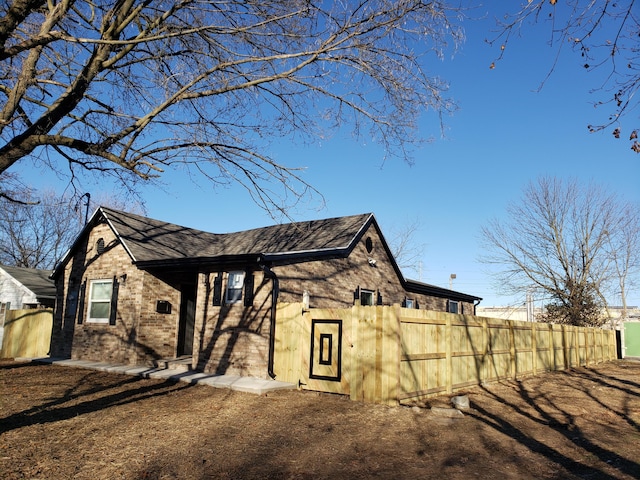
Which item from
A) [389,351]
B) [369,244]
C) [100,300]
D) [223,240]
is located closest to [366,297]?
[369,244]

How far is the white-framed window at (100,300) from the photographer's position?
15938 millimetres

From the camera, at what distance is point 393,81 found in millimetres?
7227

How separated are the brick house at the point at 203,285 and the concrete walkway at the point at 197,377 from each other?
471mm

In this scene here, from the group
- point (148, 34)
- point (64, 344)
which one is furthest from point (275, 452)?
point (64, 344)

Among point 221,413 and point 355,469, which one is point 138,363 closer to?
point 221,413

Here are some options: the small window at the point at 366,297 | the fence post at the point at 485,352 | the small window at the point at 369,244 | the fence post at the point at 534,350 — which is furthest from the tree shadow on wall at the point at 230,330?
the fence post at the point at 534,350

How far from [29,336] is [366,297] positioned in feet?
41.7

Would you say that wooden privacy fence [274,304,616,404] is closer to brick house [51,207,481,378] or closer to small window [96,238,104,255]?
brick house [51,207,481,378]

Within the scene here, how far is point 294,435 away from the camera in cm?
730

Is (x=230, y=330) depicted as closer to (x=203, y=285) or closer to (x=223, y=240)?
(x=203, y=285)

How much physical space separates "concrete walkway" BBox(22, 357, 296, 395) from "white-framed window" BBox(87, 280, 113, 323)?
59.0 inches

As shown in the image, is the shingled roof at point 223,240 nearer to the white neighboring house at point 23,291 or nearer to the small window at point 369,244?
the small window at point 369,244

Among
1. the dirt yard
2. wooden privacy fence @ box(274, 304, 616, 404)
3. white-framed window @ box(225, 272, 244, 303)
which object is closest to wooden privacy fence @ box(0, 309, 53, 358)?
the dirt yard

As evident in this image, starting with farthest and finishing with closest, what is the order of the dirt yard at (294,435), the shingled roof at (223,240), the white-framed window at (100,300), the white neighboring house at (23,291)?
the white neighboring house at (23,291) < the white-framed window at (100,300) < the shingled roof at (223,240) < the dirt yard at (294,435)
